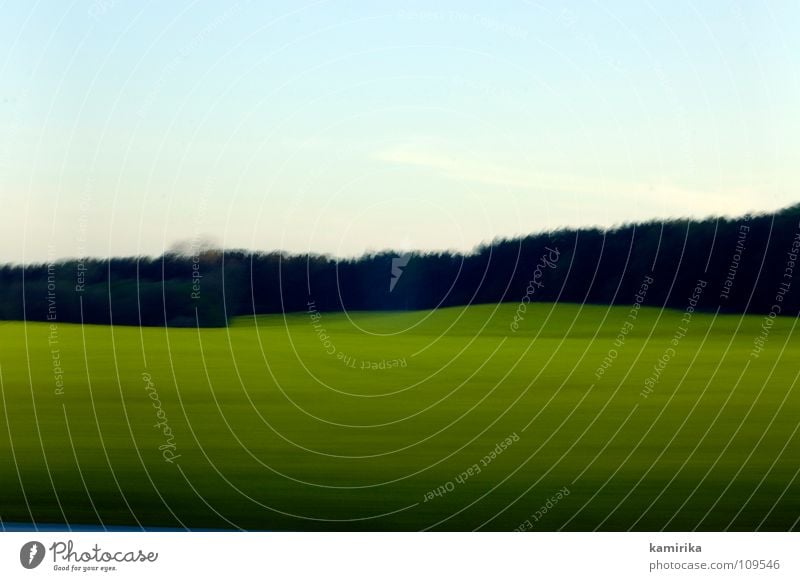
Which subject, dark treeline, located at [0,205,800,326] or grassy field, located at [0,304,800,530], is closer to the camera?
grassy field, located at [0,304,800,530]

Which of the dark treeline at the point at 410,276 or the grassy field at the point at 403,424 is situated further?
the dark treeline at the point at 410,276

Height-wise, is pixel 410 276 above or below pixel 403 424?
above

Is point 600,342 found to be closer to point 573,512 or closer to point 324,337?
point 573,512

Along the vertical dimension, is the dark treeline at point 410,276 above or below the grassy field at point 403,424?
above

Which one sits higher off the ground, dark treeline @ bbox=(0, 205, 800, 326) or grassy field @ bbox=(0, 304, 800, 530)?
dark treeline @ bbox=(0, 205, 800, 326)

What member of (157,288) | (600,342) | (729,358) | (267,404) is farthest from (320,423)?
(729,358)
